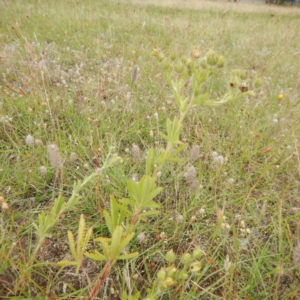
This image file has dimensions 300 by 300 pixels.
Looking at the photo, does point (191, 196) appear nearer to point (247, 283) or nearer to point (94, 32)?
point (247, 283)

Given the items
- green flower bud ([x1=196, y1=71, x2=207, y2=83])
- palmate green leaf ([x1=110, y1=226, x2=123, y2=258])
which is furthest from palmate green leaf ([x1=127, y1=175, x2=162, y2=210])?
green flower bud ([x1=196, y1=71, x2=207, y2=83])

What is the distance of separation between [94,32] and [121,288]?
4636mm

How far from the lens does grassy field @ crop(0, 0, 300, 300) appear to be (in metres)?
0.94

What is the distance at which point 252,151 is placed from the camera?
1.97 metres

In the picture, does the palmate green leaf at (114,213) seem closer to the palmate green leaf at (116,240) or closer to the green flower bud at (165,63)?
the palmate green leaf at (116,240)

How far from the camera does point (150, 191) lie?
2.95 feet

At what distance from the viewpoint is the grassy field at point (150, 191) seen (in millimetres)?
945

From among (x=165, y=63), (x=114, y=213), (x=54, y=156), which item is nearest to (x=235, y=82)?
(x=165, y=63)

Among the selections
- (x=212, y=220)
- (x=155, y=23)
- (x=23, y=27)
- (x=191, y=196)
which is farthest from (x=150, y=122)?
(x=155, y=23)

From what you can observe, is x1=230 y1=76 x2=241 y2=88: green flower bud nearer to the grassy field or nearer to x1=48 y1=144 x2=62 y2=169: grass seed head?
the grassy field

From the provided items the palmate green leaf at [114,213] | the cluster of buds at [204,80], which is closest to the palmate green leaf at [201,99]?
the cluster of buds at [204,80]

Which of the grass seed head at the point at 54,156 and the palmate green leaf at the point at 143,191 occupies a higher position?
the palmate green leaf at the point at 143,191

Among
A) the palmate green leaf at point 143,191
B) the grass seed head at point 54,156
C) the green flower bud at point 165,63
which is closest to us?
the palmate green leaf at point 143,191

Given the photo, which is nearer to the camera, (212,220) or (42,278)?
(42,278)
